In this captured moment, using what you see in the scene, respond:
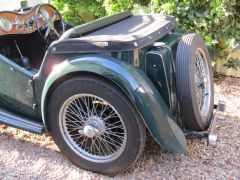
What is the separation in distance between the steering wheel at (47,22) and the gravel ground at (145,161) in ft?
3.58

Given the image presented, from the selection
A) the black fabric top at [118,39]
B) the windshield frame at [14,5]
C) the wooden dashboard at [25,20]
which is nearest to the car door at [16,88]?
the black fabric top at [118,39]

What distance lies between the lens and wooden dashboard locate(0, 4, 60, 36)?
3490 mm

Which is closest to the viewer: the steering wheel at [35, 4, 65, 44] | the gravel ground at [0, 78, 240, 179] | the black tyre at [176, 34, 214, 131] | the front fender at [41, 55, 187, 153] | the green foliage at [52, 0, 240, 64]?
the front fender at [41, 55, 187, 153]

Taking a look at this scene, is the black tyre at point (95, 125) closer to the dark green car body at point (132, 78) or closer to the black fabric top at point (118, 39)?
the dark green car body at point (132, 78)

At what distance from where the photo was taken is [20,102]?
3.19 m

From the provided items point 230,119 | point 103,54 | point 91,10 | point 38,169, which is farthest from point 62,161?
point 91,10

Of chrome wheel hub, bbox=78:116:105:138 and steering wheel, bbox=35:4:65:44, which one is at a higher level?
steering wheel, bbox=35:4:65:44

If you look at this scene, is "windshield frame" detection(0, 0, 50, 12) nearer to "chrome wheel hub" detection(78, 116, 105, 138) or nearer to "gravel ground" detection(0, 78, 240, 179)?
"gravel ground" detection(0, 78, 240, 179)

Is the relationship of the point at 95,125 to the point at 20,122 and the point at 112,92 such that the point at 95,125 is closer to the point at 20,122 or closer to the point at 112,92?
the point at 112,92

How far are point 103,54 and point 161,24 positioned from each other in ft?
2.37

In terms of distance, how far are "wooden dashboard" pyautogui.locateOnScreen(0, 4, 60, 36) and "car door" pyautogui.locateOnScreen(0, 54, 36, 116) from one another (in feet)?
1.78

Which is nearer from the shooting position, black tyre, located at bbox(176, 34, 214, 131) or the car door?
black tyre, located at bbox(176, 34, 214, 131)

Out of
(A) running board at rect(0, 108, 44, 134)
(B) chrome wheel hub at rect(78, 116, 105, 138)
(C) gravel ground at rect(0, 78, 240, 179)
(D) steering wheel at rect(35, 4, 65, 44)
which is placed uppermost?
(D) steering wheel at rect(35, 4, 65, 44)

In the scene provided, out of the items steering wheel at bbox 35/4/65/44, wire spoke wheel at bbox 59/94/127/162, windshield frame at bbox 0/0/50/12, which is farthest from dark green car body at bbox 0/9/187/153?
windshield frame at bbox 0/0/50/12
